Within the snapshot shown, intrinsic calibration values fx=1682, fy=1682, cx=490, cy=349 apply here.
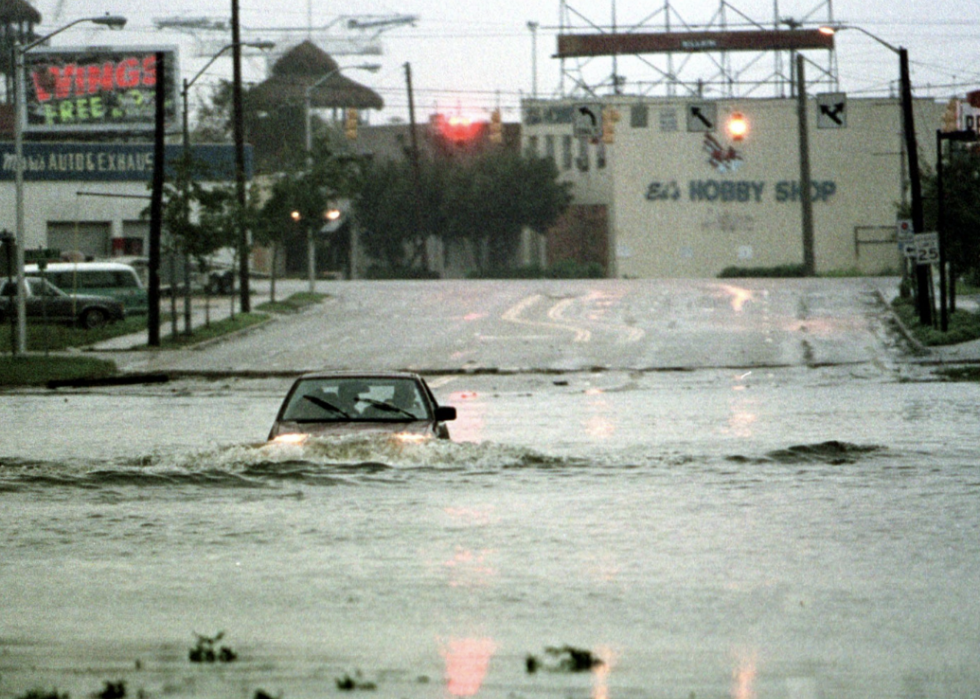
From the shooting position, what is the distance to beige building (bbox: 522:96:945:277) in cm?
8969

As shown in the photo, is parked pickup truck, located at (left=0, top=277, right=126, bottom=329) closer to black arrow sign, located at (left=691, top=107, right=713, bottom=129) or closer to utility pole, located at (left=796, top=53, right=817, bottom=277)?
black arrow sign, located at (left=691, top=107, right=713, bottom=129)

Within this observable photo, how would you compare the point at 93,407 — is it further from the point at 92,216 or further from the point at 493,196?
the point at 493,196

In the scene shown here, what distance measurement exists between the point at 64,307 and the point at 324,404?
112ft

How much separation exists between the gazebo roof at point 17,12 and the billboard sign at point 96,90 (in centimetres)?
4376

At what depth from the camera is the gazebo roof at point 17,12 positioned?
4724 inches

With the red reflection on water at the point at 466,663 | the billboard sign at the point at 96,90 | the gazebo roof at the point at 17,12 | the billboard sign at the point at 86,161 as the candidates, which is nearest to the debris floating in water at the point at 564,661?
the red reflection on water at the point at 466,663

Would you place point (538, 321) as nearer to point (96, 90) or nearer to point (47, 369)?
point (47, 369)

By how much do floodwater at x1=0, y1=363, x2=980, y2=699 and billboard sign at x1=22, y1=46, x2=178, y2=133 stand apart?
57021 millimetres

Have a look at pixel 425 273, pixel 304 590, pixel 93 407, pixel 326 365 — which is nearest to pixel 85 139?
pixel 425 273

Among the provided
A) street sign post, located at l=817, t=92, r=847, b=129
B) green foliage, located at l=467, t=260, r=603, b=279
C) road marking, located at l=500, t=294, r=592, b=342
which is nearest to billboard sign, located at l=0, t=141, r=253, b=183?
road marking, located at l=500, t=294, r=592, b=342

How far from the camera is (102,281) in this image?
52.5 meters

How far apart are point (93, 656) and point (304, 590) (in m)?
2.34

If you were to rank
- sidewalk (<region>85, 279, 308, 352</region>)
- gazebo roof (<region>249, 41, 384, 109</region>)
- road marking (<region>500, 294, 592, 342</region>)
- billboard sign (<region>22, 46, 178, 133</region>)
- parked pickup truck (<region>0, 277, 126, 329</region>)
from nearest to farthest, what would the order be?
1. sidewalk (<region>85, 279, 308, 352</region>)
2. road marking (<region>500, 294, 592, 342</region>)
3. parked pickup truck (<region>0, 277, 126, 329</region>)
4. billboard sign (<region>22, 46, 178, 133</region>)
5. gazebo roof (<region>249, 41, 384, 109</region>)

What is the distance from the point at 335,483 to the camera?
16672 millimetres
